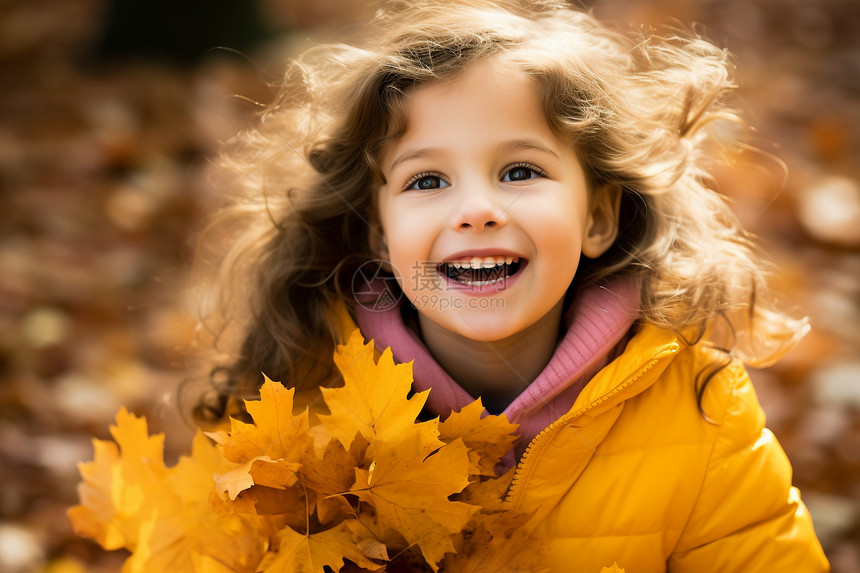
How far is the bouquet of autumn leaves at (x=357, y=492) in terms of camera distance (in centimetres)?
126

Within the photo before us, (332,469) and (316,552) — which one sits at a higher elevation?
(332,469)

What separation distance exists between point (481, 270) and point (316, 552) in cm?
53

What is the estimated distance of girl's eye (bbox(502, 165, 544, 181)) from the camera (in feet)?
4.63

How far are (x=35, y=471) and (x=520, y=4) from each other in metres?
1.67

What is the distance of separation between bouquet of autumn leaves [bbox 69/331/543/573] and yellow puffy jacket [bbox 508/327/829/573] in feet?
0.31

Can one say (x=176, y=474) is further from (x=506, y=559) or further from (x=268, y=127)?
(x=268, y=127)

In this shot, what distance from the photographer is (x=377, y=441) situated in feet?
4.23

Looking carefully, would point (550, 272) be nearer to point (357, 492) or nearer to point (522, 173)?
point (522, 173)

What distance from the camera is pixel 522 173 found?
142 cm

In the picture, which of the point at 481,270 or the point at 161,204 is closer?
the point at 481,270

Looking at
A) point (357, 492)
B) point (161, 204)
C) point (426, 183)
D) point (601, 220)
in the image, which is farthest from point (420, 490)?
point (161, 204)

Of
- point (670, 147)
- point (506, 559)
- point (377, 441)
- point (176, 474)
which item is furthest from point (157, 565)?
point (670, 147)

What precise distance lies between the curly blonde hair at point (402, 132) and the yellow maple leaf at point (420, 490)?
0.43m

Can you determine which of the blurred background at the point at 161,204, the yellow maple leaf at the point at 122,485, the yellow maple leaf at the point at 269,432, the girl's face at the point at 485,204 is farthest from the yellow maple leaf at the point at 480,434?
the blurred background at the point at 161,204
